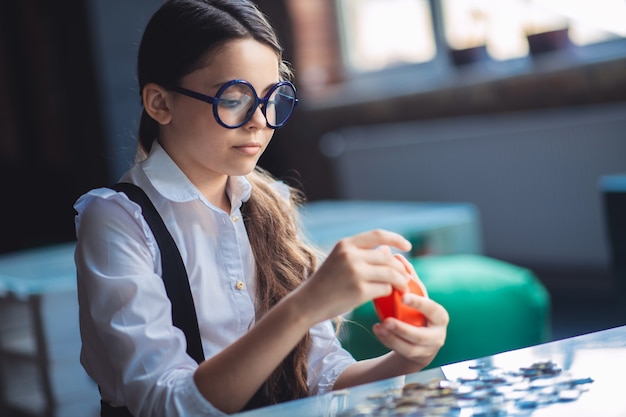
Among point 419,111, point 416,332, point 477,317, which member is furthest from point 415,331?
point 419,111

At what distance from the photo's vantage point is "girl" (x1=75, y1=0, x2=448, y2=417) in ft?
3.31

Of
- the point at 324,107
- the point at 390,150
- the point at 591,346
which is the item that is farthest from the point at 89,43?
the point at 591,346

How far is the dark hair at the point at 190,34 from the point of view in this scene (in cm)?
121

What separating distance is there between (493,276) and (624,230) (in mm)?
414

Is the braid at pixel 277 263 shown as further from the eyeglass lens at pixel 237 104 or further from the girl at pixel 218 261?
the eyeglass lens at pixel 237 104

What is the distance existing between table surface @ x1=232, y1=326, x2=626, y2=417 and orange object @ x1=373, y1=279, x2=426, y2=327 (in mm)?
78

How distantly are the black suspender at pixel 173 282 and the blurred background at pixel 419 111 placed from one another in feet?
9.69

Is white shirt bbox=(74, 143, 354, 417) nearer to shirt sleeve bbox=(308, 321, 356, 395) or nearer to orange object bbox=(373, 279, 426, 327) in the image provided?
shirt sleeve bbox=(308, 321, 356, 395)

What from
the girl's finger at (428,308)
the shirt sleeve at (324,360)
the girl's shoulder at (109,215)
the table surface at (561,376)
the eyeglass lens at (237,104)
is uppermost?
the eyeglass lens at (237,104)

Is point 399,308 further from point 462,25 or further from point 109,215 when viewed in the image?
point 462,25

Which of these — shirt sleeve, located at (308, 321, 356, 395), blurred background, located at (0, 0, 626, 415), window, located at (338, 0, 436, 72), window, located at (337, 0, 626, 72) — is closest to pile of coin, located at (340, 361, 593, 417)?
shirt sleeve, located at (308, 321, 356, 395)

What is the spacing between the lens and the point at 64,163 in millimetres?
7945

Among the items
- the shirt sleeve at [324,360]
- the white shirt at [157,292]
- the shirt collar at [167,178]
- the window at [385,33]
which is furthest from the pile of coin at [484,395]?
the window at [385,33]

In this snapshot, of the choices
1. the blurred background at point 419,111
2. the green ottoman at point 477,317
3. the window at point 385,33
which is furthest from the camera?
the window at point 385,33
